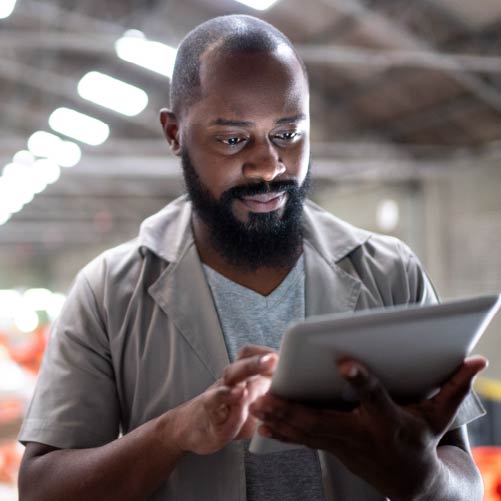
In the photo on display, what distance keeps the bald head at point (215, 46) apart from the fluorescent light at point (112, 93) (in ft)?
33.8

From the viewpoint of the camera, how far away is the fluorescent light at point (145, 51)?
8852 millimetres

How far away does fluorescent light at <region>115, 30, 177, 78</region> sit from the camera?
8852mm

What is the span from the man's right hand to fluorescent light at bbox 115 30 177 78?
776 cm

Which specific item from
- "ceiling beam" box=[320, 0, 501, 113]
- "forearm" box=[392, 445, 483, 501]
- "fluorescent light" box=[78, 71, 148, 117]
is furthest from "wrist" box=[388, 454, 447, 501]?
"fluorescent light" box=[78, 71, 148, 117]

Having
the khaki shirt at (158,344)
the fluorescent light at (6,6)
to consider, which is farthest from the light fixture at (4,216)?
the khaki shirt at (158,344)

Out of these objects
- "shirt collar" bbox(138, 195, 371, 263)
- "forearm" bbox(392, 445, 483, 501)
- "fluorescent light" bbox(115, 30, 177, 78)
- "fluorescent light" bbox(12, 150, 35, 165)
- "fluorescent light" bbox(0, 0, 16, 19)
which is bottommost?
"forearm" bbox(392, 445, 483, 501)

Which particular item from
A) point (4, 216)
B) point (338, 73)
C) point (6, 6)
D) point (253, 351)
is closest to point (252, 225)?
point (253, 351)

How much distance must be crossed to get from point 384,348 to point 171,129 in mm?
794

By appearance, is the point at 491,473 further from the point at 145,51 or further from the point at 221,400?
the point at 145,51

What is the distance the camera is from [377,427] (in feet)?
3.51

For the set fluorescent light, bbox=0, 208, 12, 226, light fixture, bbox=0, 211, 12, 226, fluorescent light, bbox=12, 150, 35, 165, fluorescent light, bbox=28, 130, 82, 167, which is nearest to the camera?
fluorescent light, bbox=12, 150, 35, 165

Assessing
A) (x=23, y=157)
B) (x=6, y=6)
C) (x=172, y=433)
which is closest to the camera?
(x=172, y=433)

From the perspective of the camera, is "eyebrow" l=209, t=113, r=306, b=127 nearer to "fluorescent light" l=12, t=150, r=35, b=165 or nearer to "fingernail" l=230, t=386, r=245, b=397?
"fingernail" l=230, t=386, r=245, b=397

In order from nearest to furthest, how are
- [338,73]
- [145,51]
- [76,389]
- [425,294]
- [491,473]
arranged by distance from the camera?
[76,389] < [425,294] < [491,473] < [145,51] < [338,73]
